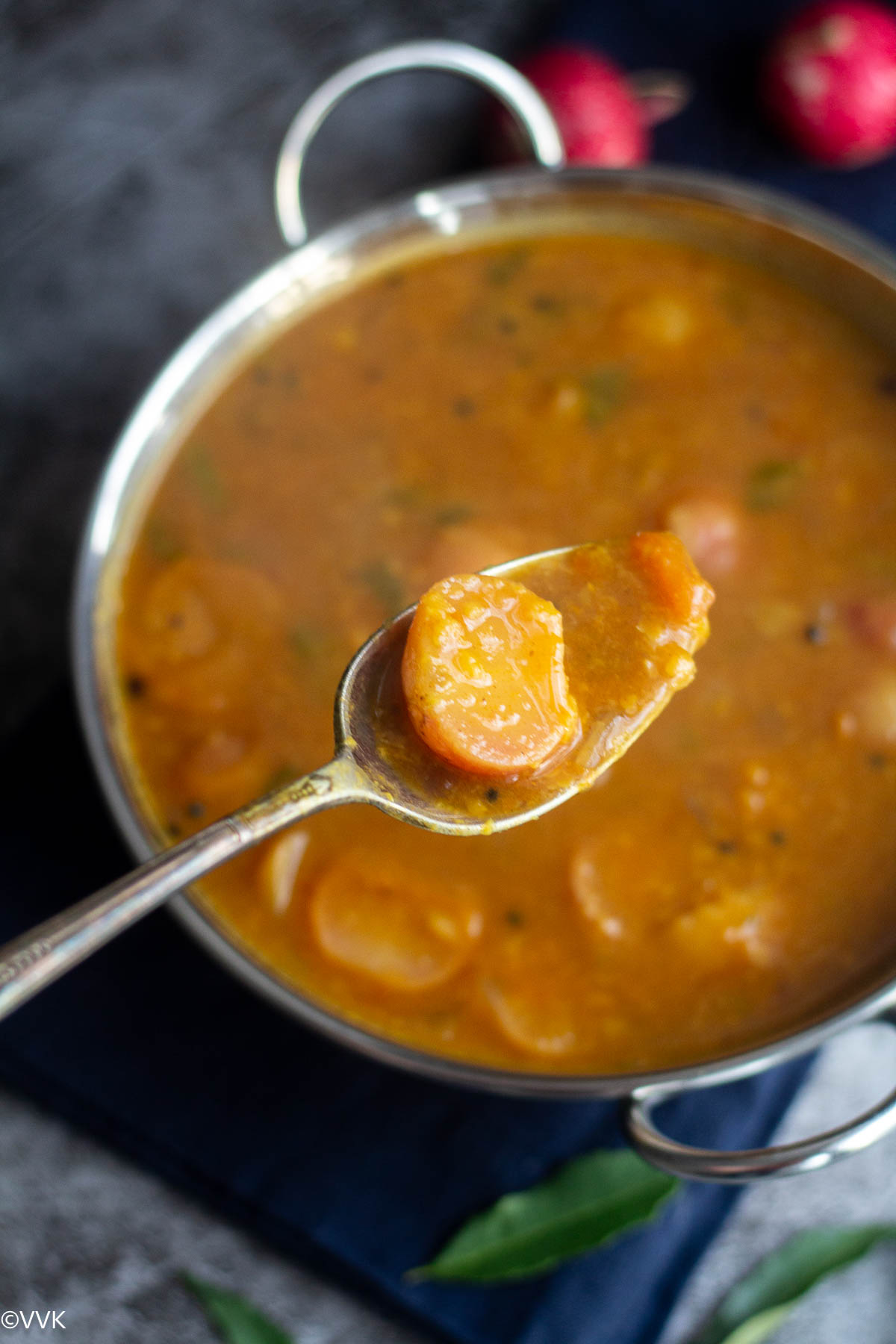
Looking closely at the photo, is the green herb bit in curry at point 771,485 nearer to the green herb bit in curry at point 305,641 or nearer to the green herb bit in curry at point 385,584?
the green herb bit in curry at point 385,584

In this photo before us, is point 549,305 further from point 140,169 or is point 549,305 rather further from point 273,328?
point 140,169

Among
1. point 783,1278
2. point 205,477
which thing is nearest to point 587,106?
point 205,477

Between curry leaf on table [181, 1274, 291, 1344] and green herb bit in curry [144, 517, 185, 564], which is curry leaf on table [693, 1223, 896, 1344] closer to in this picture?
curry leaf on table [181, 1274, 291, 1344]

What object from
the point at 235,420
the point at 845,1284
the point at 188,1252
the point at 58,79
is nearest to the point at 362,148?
the point at 58,79

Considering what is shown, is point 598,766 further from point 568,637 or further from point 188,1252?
point 188,1252

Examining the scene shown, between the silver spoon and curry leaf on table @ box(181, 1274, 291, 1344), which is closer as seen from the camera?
the silver spoon

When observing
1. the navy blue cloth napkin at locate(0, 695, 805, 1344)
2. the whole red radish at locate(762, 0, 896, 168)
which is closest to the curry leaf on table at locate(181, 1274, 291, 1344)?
the navy blue cloth napkin at locate(0, 695, 805, 1344)
